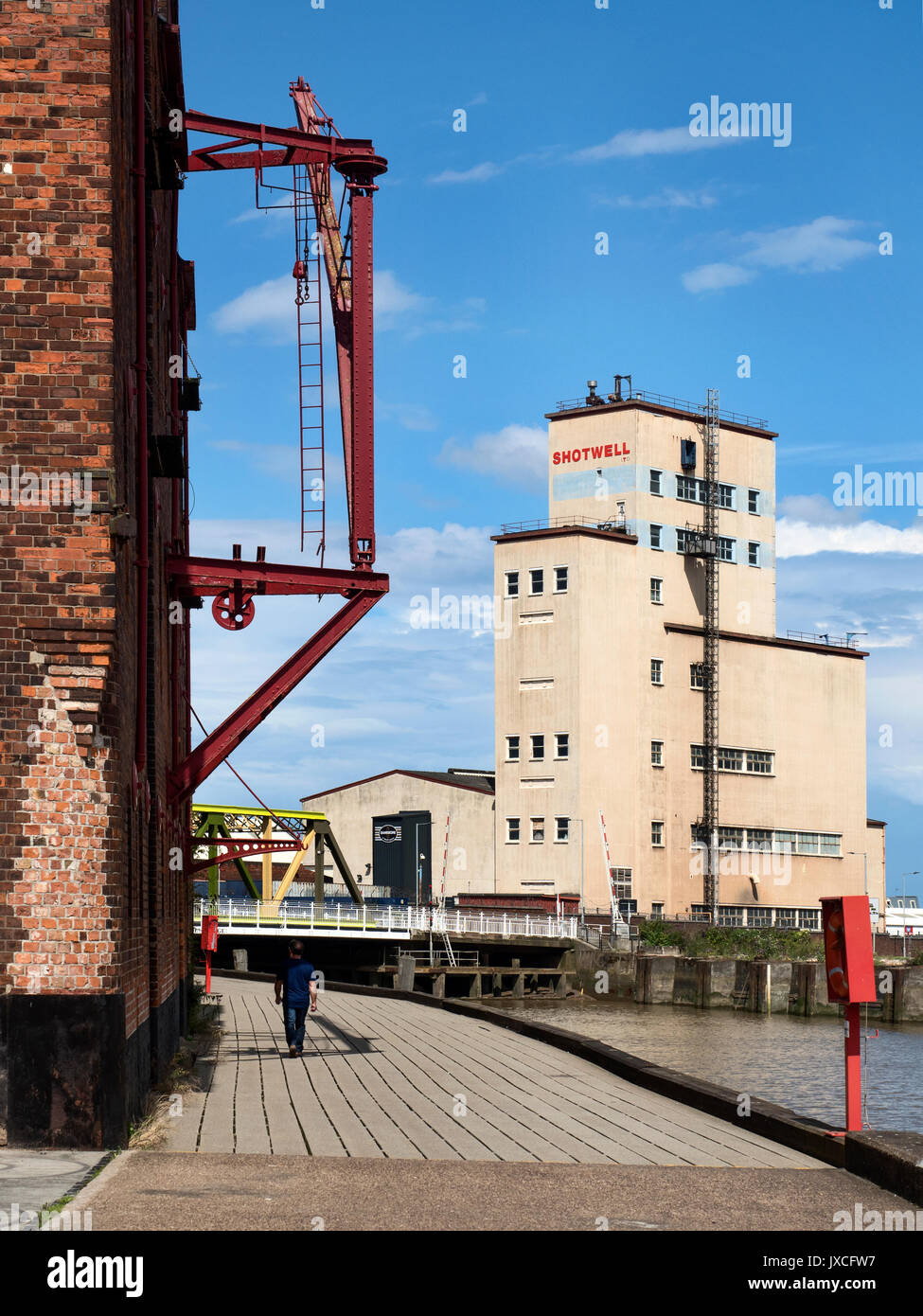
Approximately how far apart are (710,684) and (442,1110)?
7143 cm

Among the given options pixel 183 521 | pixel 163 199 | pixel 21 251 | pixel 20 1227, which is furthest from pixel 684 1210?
pixel 183 521

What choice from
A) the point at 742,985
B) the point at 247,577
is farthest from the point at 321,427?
the point at 742,985

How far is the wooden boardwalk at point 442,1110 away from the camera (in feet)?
41.7

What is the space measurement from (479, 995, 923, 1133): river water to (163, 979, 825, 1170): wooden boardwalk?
26.5 ft

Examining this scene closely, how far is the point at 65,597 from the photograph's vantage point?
12.5 metres

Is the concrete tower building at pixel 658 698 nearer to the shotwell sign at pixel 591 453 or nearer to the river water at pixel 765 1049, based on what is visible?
the shotwell sign at pixel 591 453

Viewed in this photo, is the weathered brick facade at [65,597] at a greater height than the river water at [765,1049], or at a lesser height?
greater

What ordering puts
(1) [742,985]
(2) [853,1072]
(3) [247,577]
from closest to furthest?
(2) [853,1072]
(3) [247,577]
(1) [742,985]

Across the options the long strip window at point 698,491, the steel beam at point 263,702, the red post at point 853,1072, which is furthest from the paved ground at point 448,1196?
the long strip window at point 698,491

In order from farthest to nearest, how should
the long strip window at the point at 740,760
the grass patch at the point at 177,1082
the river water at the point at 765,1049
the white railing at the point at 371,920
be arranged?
the long strip window at the point at 740,760 → the white railing at the point at 371,920 → the river water at the point at 765,1049 → the grass patch at the point at 177,1082

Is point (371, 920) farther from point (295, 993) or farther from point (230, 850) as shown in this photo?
point (295, 993)

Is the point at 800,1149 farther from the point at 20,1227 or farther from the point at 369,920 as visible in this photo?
the point at 369,920
